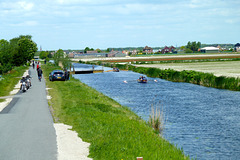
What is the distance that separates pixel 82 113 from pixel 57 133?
5.75 meters

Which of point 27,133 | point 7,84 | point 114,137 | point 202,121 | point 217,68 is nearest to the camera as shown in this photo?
point 114,137

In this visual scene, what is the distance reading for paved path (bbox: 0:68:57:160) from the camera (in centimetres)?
1292

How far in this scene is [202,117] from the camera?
93.1 ft

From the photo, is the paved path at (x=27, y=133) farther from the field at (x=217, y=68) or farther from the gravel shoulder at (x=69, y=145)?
the field at (x=217, y=68)

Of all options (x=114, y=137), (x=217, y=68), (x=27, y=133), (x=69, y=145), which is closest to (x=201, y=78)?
(x=217, y=68)

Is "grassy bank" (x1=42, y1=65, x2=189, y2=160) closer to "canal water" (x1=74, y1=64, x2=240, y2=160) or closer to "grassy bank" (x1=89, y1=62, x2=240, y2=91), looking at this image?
"canal water" (x1=74, y1=64, x2=240, y2=160)

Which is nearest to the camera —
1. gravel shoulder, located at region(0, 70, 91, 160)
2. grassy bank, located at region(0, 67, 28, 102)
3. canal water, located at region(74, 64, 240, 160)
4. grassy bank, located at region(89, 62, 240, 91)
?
gravel shoulder, located at region(0, 70, 91, 160)

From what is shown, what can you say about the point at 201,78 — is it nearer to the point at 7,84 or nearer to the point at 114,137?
the point at 7,84

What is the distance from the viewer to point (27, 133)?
1647 cm

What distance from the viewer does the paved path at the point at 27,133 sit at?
12922 mm

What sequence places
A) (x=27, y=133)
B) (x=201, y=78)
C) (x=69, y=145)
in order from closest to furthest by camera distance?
(x=69, y=145) < (x=27, y=133) < (x=201, y=78)

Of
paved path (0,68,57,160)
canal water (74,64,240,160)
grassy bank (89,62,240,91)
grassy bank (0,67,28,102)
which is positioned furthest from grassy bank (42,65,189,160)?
grassy bank (89,62,240,91)

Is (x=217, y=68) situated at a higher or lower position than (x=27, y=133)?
lower

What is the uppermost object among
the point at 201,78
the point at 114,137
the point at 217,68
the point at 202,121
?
the point at 114,137
